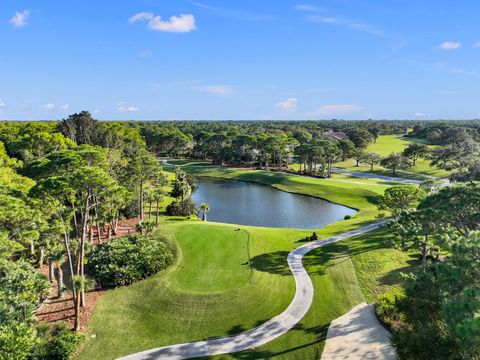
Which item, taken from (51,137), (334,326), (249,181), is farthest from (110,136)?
(334,326)

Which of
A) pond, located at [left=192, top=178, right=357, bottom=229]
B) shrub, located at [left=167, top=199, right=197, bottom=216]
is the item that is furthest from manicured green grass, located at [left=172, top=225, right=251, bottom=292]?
pond, located at [left=192, top=178, right=357, bottom=229]

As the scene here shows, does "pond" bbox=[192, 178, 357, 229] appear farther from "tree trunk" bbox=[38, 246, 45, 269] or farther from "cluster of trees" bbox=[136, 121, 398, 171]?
"tree trunk" bbox=[38, 246, 45, 269]

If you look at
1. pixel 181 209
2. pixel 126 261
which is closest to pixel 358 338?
pixel 126 261

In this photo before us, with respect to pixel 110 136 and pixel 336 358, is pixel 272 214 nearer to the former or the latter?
pixel 336 358

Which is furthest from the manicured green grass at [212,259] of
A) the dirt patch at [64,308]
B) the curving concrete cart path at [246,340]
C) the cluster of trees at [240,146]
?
the cluster of trees at [240,146]

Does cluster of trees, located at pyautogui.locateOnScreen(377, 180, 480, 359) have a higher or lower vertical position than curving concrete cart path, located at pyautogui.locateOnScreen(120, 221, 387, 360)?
higher
